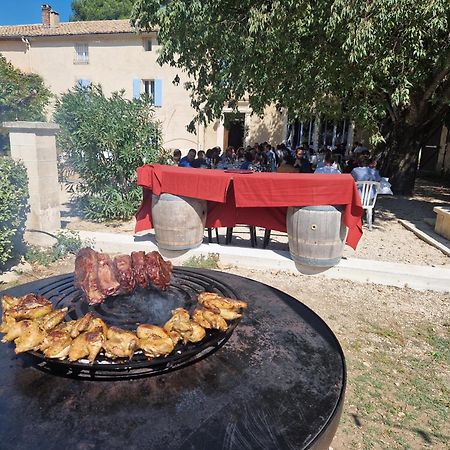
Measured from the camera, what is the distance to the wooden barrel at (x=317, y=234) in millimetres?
4656

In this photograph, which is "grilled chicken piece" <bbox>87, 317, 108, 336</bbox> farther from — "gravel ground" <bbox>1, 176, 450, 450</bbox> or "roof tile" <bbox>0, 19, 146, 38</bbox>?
"roof tile" <bbox>0, 19, 146, 38</bbox>

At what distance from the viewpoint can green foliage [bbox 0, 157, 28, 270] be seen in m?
4.68

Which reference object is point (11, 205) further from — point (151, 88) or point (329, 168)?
point (151, 88)

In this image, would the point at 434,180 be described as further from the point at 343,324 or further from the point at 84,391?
the point at 84,391

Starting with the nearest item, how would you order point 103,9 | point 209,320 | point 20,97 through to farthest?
point 209,320 → point 20,97 → point 103,9

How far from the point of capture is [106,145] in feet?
24.5

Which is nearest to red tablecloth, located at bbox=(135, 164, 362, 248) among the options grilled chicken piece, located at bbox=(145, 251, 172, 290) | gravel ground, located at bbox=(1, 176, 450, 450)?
gravel ground, located at bbox=(1, 176, 450, 450)

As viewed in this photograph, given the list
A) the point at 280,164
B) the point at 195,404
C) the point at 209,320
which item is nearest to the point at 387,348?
the point at 209,320

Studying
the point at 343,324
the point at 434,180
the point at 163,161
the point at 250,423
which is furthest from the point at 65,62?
the point at 250,423

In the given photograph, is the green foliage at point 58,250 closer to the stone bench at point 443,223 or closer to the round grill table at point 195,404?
the round grill table at point 195,404

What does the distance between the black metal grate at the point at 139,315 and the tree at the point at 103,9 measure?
37.1 meters

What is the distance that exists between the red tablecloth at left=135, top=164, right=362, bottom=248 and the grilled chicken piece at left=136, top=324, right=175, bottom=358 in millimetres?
3408

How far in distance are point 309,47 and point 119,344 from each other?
6.91 m

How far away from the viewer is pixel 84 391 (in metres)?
1.35
